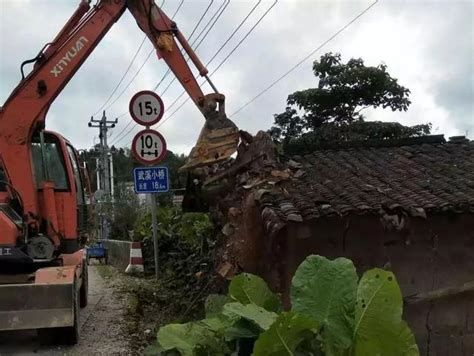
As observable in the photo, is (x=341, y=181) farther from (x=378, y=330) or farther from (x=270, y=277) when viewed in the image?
(x=378, y=330)

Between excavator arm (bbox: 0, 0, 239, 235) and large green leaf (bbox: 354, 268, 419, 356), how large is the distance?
351 centimetres

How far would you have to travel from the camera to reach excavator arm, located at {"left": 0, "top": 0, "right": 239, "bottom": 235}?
7234mm

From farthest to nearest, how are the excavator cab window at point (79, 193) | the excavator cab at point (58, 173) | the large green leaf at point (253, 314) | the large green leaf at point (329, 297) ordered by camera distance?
the excavator cab window at point (79, 193), the excavator cab at point (58, 173), the large green leaf at point (253, 314), the large green leaf at point (329, 297)

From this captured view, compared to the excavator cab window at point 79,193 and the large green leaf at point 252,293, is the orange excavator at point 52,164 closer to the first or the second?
the excavator cab window at point 79,193

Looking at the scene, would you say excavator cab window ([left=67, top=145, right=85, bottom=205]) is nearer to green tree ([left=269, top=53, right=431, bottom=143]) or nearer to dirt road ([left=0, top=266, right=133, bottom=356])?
dirt road ([left=0, top=266, right=133, bottom=356])

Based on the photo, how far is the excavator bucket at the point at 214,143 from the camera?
671cm

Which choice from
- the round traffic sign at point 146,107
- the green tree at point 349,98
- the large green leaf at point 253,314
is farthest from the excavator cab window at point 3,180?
the green tree at point 349,98

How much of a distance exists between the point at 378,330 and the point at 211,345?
1.20m

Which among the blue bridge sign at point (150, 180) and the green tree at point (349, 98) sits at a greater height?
the green tree at point (349, 98)

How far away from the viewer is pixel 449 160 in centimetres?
689

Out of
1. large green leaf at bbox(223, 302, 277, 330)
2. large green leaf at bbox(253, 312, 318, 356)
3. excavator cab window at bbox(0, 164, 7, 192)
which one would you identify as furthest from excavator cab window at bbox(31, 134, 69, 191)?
large green leaf at bbox(253, 312, 318, 356)

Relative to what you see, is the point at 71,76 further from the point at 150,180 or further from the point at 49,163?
the point at 150,180

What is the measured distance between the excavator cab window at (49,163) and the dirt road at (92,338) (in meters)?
1.95

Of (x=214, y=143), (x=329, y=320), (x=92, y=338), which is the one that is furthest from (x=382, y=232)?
(x=92, y=338)
